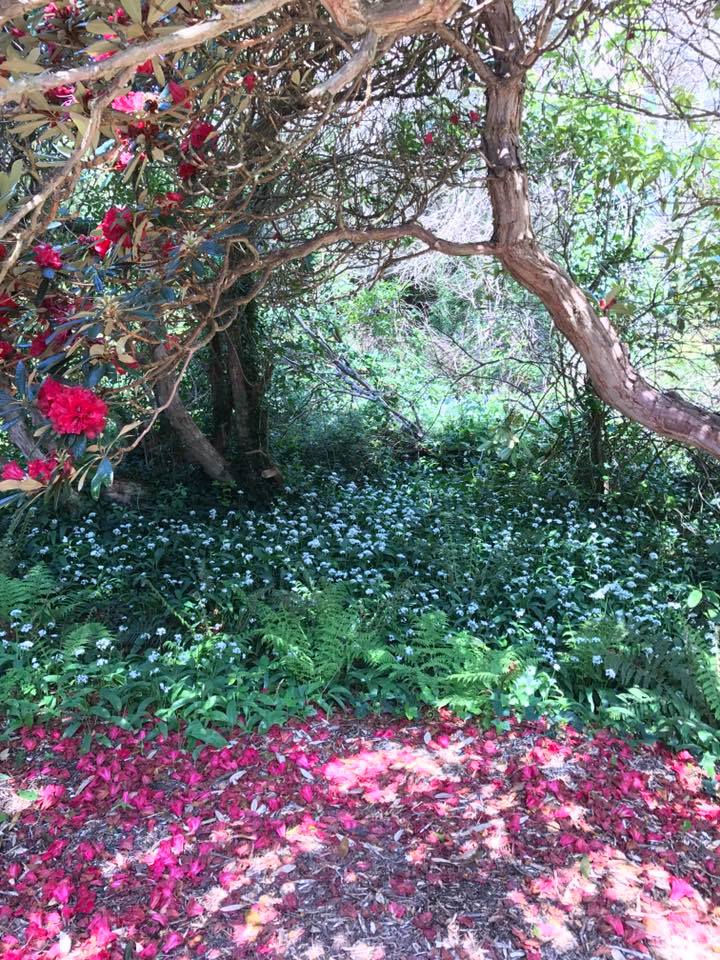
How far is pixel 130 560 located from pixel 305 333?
2762mm

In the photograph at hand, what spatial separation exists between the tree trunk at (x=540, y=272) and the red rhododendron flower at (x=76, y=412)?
2243mm

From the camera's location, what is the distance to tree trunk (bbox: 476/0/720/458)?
12.0 feet

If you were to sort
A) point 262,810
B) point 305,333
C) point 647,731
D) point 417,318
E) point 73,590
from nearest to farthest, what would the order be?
1. point 262,810
2. point 647,731
3. point 73,590
4. point 305,333
5. point 417,318

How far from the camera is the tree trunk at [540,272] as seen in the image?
3.64 meters

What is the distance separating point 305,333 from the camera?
6.68 meters

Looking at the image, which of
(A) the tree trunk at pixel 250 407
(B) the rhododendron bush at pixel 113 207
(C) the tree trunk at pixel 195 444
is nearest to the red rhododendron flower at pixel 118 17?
(B) the rhododendron bush at pixel 113 207

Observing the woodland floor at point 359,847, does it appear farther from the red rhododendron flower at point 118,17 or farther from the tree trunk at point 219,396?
the tree trunk at point 219,396

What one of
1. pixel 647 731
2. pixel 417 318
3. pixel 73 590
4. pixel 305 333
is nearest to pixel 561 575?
pixel 647 731

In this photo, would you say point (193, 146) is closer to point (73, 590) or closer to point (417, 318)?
point (73, 590)

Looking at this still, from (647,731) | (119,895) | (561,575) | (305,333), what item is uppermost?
(305,333)

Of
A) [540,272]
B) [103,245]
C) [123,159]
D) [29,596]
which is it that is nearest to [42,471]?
[103,245]

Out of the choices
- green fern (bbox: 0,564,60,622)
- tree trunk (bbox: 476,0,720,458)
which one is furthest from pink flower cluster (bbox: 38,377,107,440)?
tree trunk (bbox: 476,0,720,458)

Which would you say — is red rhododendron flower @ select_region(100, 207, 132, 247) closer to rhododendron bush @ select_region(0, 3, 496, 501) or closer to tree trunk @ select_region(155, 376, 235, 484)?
rhododendron bush @ select_region(0, 3, 496, 501)

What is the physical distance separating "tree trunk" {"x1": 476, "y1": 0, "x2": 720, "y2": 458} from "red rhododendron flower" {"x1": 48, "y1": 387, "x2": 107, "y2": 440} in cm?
224
